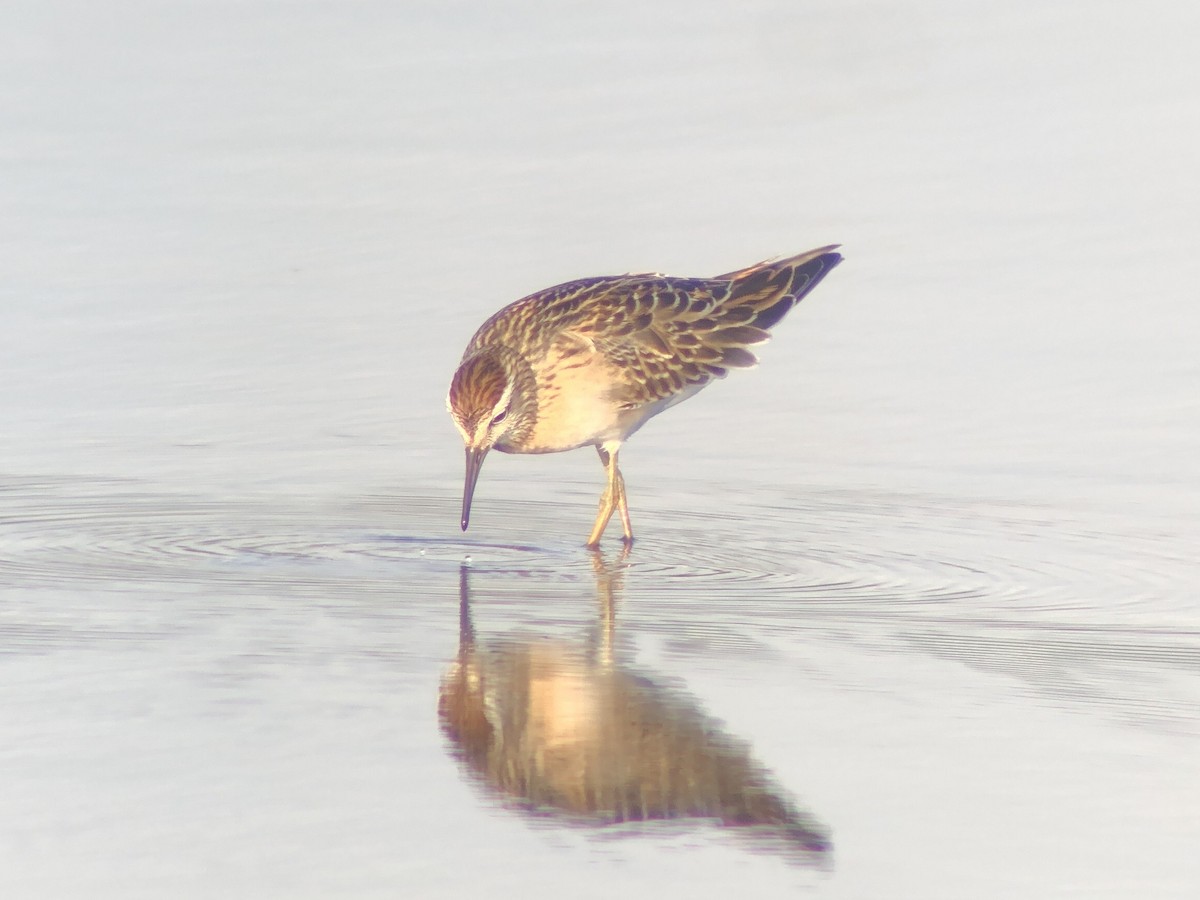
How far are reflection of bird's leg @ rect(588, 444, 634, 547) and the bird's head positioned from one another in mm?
417

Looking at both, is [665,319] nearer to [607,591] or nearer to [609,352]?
[609,352]

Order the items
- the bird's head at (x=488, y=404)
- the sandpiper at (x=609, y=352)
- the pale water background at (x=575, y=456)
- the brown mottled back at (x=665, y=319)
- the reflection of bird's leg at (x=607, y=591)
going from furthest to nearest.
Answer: the brown mottled back at (x=665, y=319) < the sandpiper at (x=609, y=352) < the bird's head at (x=488, y=404) < the reflection of bird's leg at (x=607, y=591) < the pale water background at (x=575, y=456)

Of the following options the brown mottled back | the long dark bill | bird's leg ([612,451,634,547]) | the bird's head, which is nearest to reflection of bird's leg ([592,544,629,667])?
bird's leg ([612,451,634,547])

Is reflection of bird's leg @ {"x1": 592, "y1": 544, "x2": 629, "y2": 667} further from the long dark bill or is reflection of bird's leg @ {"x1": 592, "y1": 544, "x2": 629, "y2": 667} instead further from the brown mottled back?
the brown mottled back

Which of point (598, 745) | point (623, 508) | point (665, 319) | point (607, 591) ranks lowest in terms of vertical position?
point (598, 745)

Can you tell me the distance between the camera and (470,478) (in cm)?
894

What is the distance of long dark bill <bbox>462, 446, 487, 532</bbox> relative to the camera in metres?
8.68

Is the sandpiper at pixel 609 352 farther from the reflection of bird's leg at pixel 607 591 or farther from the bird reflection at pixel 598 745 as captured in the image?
the bird reflection at pixel 598 745

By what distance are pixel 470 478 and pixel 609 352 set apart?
1485 mm

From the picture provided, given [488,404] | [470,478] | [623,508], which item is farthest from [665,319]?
[470,478]

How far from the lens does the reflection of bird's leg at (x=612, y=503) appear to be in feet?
29.0

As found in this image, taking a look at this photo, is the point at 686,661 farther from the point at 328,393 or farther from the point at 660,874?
the point at 328,393

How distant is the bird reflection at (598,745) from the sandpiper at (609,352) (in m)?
2.42

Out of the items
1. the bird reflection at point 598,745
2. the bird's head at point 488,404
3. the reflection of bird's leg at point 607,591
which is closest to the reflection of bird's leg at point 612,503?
the reflection of bird's leg at point 607,591
